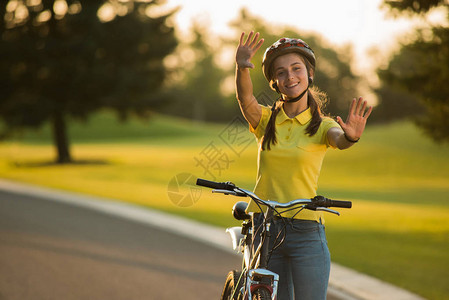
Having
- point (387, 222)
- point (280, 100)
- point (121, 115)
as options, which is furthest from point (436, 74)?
point (121, 115)

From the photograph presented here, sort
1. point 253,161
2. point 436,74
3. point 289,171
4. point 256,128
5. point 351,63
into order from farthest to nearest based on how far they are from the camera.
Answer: point 351,63 → point 253,161 → point 436,74 → point 256,128 → point 289,171

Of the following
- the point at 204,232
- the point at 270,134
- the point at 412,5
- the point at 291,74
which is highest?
the point at 412,5

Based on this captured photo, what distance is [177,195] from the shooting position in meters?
3.94

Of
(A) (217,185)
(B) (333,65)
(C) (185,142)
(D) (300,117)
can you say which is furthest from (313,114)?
(B) (333,65)

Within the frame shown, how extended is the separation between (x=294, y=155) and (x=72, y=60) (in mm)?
31835

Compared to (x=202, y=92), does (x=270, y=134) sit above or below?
below

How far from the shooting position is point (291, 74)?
354 centimetres

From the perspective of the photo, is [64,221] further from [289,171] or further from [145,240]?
[289,171]

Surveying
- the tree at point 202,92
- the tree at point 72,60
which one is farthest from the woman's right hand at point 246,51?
the tree at point 202,92

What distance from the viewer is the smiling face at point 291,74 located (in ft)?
11.6

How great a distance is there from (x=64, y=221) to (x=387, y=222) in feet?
24.9

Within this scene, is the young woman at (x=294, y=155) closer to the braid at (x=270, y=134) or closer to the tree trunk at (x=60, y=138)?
the braid at (x=270, y=134)

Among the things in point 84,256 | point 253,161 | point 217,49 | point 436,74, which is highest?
point 217,49

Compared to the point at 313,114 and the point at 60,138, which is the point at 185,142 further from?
the point at 313,114
